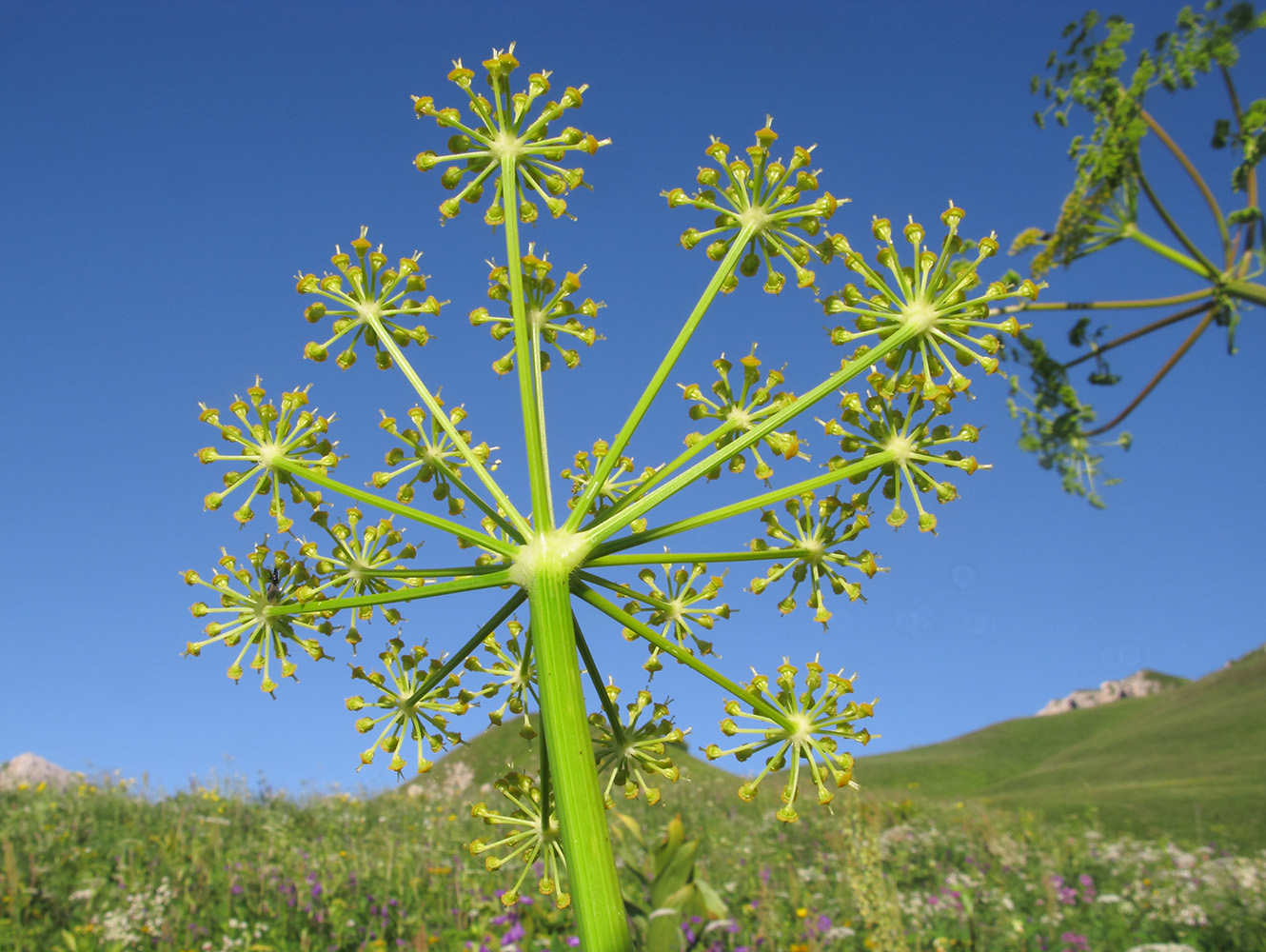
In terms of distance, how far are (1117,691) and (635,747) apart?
109969 millimetres

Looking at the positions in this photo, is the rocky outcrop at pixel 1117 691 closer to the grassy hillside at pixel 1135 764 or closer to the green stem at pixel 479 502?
the grassy hillside at pixel 1135 764

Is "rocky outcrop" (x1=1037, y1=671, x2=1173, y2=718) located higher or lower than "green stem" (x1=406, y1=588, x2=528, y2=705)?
higher

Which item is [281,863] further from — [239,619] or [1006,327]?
[1006,327]

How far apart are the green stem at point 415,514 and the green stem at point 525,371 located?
0.09 m

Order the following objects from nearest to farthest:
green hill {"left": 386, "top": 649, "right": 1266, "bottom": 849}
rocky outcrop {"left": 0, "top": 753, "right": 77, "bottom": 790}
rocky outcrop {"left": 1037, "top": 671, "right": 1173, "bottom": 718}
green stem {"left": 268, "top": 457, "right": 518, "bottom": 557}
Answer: green stem {"left": 268, "top": 457, "right": 518, "bottom": 557} → rocky outcrop {"left": 0, "top": 753, "right": 77, "bottom": 790} → green hill {"left": 386, "top": 649, "right": 1266, "bottom": 849} → rocky outcrop {"left": 1037, "top": 671, "right": 1173, "bottom": 718}

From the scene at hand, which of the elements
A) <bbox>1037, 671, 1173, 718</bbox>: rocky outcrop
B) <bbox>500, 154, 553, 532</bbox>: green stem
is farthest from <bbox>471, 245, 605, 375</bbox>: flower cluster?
<bbox>1037, 671, 1173, 718</bbox>: rocky outcrop

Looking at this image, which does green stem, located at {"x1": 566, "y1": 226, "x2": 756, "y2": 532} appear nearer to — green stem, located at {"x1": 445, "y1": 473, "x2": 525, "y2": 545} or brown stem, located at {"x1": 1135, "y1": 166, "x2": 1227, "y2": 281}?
green stem, located at {"x1": 445, "y1": 473, "x2": 525, "y2": 545}

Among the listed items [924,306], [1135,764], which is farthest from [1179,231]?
[1135,764]

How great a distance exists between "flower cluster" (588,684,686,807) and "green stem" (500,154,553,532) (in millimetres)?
561

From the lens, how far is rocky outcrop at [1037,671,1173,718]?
8769cm

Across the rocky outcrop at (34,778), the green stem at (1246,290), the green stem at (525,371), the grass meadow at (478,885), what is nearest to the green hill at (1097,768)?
the green stem at (525,371)

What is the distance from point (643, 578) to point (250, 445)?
1066 mm

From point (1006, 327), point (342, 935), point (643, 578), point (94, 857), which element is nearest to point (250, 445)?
point (643, 578)

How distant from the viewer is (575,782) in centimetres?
150
